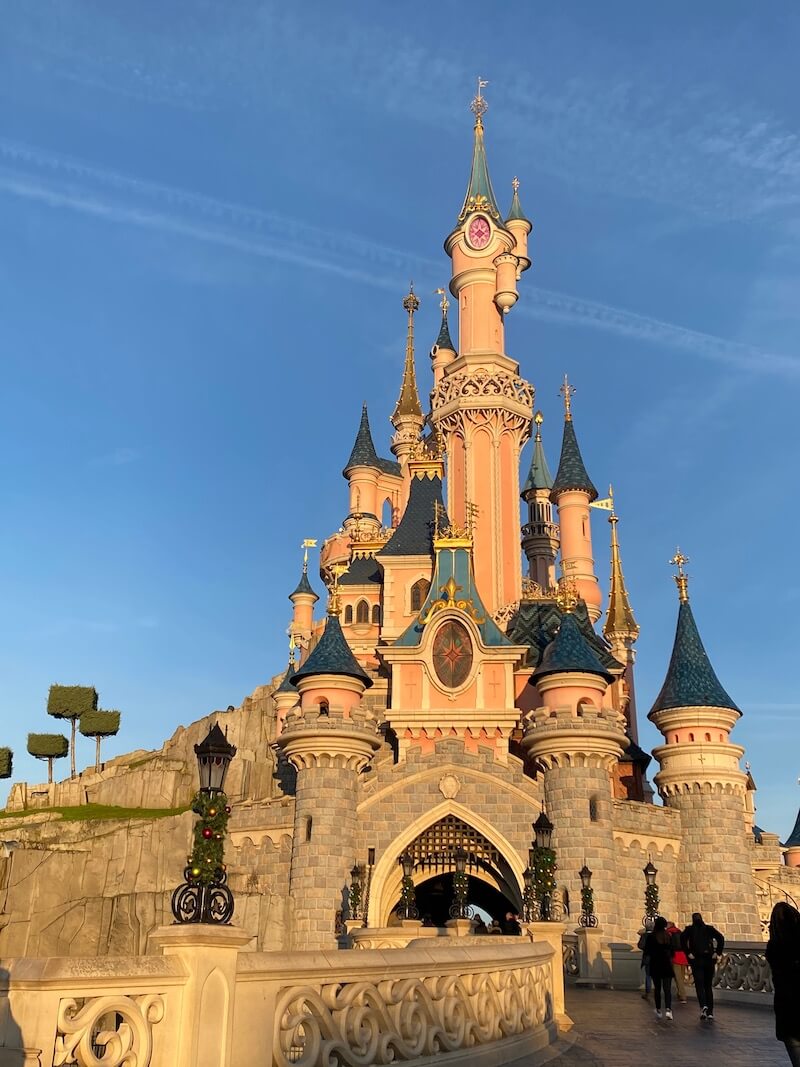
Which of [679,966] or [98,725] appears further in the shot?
[98,725]

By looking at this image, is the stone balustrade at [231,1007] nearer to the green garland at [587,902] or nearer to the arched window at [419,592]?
the green garland at [587,902]

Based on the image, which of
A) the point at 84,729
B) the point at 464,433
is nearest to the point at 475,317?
the point at 464,433

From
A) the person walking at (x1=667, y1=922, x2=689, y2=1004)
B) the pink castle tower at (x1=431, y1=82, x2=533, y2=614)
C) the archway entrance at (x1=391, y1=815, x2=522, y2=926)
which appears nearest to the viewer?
the person walking at (x1=667, y1=922, x2=689, y2=1004)

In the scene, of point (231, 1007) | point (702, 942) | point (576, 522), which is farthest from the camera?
point (576, 522)

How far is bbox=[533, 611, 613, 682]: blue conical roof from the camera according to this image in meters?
31.1

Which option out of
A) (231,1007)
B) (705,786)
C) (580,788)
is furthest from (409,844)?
(231,1007)

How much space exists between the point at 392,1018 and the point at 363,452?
2110 inches

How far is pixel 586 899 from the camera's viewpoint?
26016mm

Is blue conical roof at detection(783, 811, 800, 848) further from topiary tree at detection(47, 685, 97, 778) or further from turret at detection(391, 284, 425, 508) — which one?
topiary tree at detection(47, 685, 97, 778)

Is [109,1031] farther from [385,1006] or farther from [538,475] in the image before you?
[538,475]

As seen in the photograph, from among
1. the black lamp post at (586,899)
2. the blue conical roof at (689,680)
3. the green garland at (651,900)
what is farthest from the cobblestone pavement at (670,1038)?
the blue conical roof at (689,680)

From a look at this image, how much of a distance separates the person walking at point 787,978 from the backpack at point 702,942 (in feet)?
22.5

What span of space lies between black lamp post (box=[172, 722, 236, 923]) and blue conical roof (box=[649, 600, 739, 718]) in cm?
2660

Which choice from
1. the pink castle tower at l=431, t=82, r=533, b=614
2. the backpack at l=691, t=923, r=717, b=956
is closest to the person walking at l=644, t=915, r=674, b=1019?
the backpack at l=691, t=923, r=717, b=956
